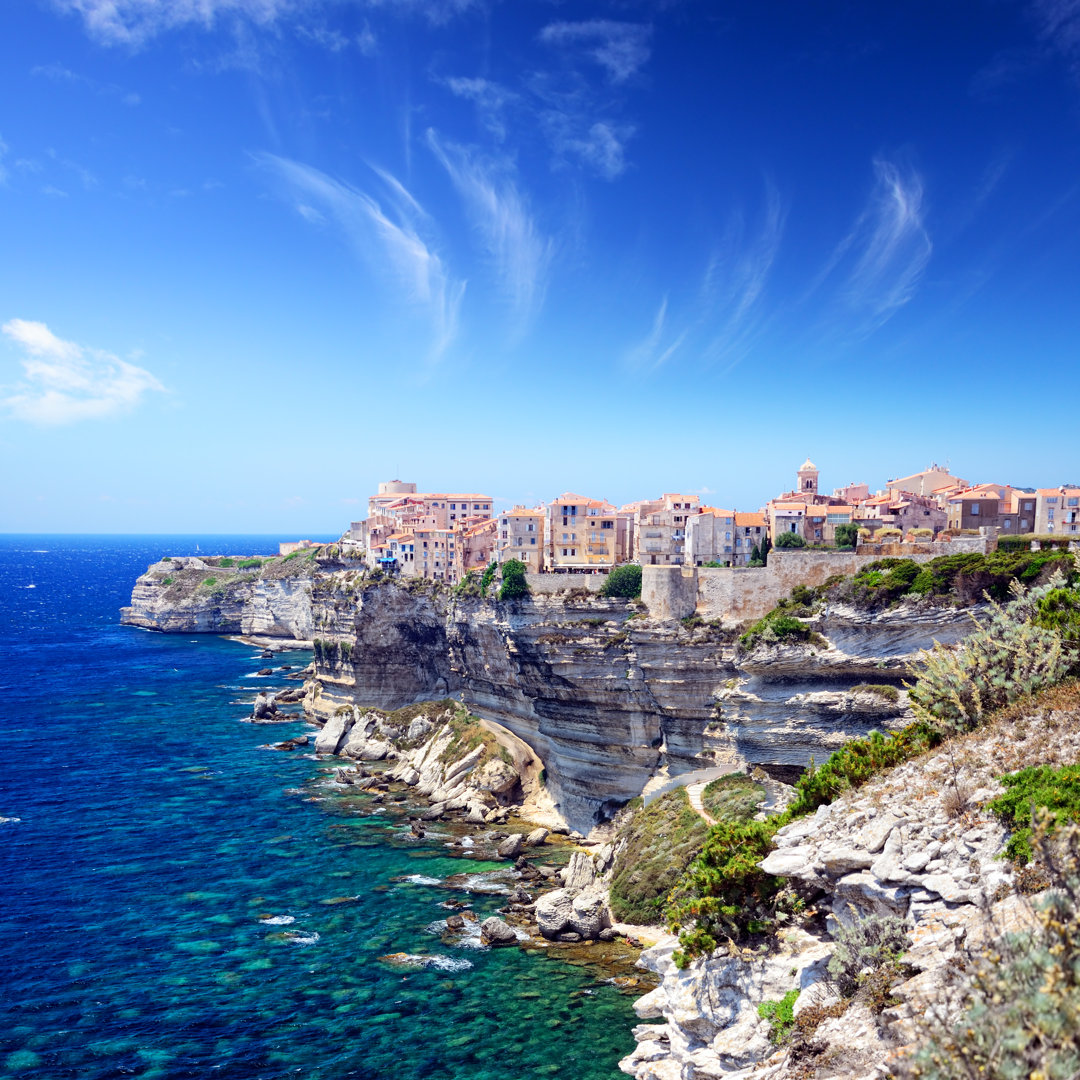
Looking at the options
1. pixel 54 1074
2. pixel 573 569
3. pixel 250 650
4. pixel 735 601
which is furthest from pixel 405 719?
pixel 250 650

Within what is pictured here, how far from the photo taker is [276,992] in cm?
2809

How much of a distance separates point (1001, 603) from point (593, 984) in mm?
23211

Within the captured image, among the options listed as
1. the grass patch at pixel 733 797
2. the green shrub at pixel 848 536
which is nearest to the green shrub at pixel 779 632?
the grass patch at pixel 733 797

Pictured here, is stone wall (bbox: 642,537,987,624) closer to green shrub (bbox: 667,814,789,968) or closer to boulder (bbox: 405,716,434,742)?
boulder (bbox: 405,716,434,742)

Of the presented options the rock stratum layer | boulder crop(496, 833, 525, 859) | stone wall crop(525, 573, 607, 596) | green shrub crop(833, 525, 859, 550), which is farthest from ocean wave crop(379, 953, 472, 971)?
green shrub crop(833, 525, 859, 550)

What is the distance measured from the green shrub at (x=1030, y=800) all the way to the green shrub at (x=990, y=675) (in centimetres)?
357

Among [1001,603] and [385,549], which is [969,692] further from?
[385,549]

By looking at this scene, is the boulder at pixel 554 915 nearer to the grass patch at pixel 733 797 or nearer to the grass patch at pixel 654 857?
the grass patch at pixel 654 857

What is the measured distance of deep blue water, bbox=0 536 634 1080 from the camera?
24844 mm

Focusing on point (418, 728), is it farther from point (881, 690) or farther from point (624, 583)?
point (881, 690)

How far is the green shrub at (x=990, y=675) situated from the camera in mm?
15731

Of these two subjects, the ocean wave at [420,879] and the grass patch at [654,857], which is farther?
the ocean wave at [420,879]

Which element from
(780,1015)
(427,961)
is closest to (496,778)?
(427,961)

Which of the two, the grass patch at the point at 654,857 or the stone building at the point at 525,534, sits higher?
the stone building at the point at 525,534
